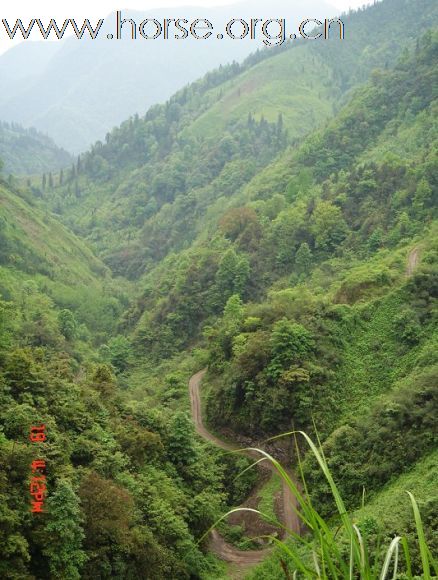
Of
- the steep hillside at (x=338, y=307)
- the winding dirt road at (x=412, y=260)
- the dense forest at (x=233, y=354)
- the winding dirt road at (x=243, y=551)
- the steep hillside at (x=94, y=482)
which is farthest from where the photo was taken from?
the winding dirt road at (x=412, y=260)

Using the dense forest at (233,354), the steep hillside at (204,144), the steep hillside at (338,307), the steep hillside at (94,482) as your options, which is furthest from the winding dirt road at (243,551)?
the steep hillside at (204,144)

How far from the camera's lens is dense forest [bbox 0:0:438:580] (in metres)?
23.5

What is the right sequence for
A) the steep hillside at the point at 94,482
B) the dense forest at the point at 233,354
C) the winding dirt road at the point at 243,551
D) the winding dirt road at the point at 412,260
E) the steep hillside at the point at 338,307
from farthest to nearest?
the winding dirt road at the point at 412,260
the steep hillside at the point at 338,307
the winding dirt road at the point at 243,551
the dense forest at the point at 233,354
the steep hillside at the point at 94,482

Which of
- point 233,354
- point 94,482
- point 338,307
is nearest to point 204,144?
point 233,354

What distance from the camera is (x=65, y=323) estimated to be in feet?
219

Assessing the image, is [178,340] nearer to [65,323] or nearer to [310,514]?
[65,323]

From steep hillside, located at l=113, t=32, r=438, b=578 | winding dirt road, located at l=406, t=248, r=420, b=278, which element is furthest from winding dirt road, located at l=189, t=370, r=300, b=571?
winding dirt road, located at l=406, t=248, r=420, b=278

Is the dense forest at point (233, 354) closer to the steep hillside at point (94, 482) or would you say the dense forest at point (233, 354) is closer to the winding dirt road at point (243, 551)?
the steep hillside at point (94, 482)

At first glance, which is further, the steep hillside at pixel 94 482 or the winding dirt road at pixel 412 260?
the winding dirt road at pixel 412 260

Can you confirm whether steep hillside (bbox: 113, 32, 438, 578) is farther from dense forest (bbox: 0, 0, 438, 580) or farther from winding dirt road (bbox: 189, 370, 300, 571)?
winding dirt road (bbox: 189, 370, 300, 571)

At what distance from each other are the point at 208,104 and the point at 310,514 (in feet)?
622

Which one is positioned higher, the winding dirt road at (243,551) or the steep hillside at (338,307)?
the steep hillside at (338,307)

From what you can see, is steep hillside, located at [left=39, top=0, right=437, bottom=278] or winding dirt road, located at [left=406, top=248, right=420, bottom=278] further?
steep hillside, located at [left=39, top=0, right=437, bottom=278]

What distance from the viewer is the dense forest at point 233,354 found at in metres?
23.5
